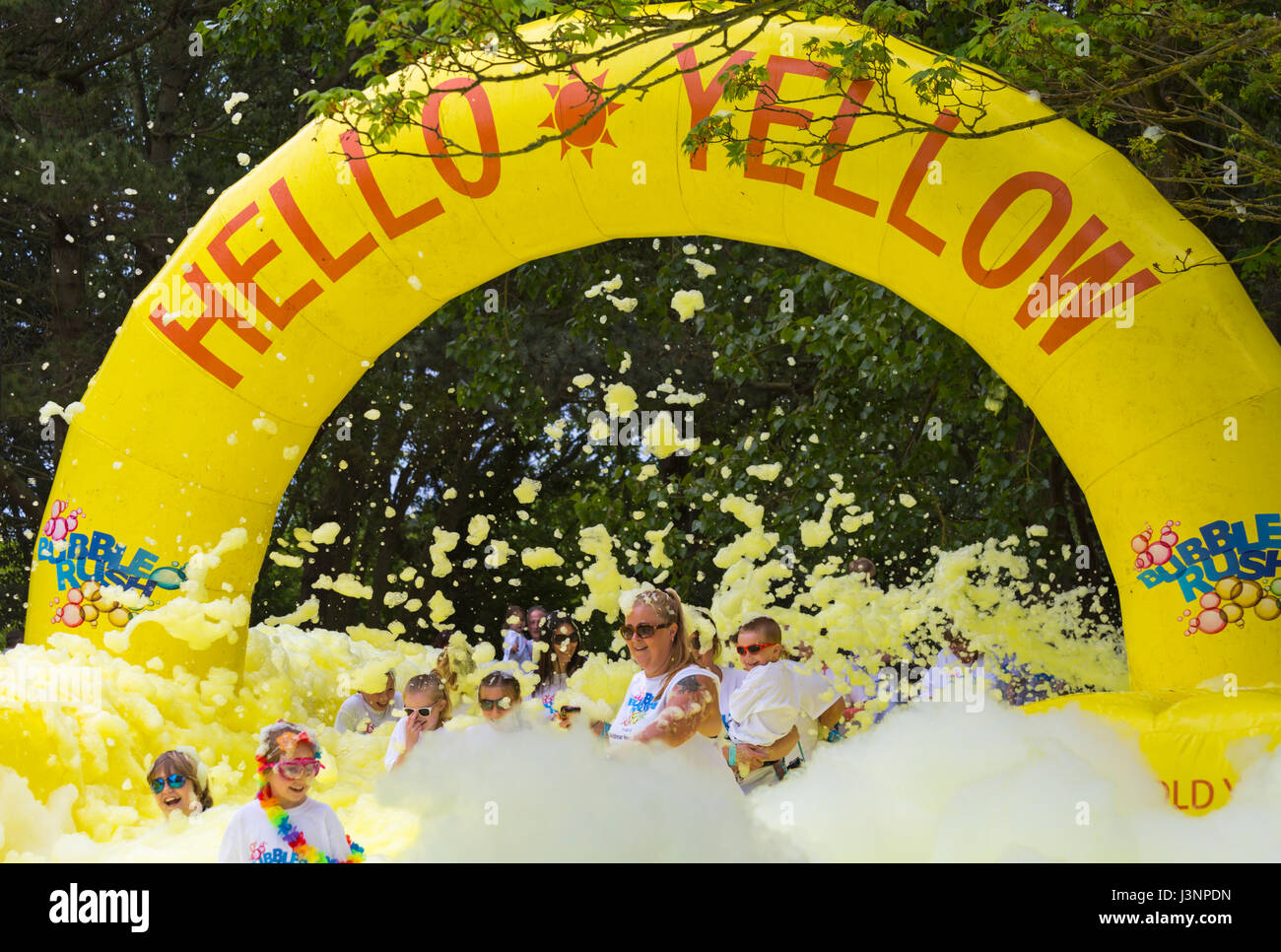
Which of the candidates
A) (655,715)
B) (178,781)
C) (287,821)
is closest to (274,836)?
(287,821)

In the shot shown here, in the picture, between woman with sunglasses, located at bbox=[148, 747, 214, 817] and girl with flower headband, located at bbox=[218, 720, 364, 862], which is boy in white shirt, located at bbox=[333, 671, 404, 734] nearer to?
woman with sunglasses, located at bbox=[148, 747, 214, 817]

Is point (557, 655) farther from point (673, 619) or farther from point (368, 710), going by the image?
point (673, 619)

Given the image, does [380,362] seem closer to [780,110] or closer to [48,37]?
[48,37]

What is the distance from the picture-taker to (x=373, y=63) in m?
3.86

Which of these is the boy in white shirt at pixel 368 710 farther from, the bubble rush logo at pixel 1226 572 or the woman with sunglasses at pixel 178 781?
the bubble rush logo at pixel 1226 572

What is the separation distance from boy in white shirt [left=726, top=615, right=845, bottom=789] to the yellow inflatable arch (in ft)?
3.42

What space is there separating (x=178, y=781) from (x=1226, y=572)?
11.5 feet

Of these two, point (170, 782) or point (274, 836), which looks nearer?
point (274, 836)

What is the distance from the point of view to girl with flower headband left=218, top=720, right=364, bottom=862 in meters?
3.12

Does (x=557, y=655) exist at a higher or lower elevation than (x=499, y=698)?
higher

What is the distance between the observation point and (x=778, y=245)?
210 inches

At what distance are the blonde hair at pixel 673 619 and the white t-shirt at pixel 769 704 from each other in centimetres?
79
